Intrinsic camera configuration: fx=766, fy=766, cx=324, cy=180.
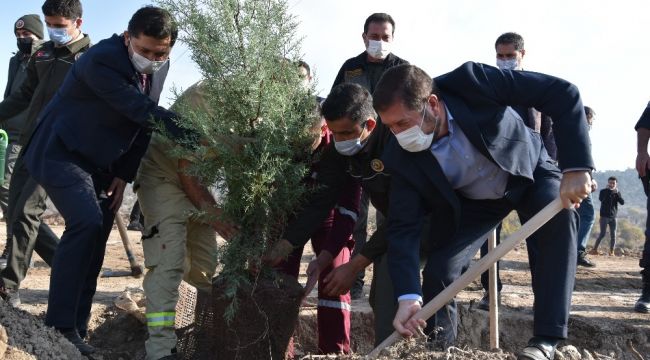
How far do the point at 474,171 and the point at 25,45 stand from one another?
15.5ft

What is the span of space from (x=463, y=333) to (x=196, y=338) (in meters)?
2.62

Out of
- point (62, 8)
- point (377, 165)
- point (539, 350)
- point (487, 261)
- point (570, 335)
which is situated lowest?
point (570, 335)

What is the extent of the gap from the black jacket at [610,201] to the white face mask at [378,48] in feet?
33.7

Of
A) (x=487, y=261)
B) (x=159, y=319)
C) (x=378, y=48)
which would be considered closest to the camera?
(x=487, y=261)

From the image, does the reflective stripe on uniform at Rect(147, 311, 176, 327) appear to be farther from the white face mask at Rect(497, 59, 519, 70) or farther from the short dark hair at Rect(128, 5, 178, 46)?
the white face mask at Rect(497, 59, 519, 70)

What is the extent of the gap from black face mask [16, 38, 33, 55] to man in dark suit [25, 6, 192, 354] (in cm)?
237

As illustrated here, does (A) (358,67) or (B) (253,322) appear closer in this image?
(B) (253,322)

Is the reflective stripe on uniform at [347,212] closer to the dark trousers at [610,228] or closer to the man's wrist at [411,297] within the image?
the man's wrist at [411,297]

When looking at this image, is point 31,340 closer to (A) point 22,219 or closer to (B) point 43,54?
(A) point 22,219

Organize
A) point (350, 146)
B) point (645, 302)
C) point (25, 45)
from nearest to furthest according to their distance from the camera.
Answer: point (350, 146) < point (645, 302) < point (25, 45)

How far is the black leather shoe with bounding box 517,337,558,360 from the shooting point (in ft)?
12.3

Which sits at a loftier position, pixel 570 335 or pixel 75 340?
pixel 75 340

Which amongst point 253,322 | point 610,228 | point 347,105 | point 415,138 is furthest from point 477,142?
point 610,228

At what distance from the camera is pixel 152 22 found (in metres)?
4.81
